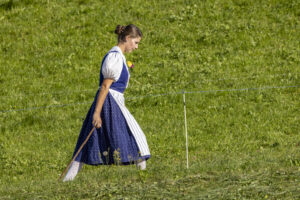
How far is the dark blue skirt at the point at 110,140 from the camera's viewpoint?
5906 mm

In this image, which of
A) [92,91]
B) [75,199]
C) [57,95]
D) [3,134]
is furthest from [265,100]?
[75,199]

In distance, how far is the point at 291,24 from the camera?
1354 cm

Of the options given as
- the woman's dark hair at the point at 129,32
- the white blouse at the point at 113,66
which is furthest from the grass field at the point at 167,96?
the woman's dark hair at the point at 129,32

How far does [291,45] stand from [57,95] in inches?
211

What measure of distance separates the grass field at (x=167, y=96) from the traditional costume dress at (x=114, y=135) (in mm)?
196

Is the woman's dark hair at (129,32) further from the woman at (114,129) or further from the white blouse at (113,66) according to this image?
the white blouse at (113,66)

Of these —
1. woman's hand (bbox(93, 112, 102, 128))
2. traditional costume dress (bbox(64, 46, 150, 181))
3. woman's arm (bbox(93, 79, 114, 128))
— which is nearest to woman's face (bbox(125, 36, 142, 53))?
traditional costume dress (bbox(64, 46, 150, 181))

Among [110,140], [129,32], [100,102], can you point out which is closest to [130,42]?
[129,32]

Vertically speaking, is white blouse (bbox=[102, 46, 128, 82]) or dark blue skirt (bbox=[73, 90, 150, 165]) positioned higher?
white blouse (bbox=[102, 46, 128, 82])

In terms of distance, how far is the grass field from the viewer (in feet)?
18.0

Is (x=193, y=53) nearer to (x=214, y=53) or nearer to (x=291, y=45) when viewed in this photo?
(x=214, y=53)

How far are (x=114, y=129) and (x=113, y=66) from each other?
0.67 meters

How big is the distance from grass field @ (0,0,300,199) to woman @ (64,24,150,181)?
194 millimetres

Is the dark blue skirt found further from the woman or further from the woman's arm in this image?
the woman's arm
